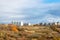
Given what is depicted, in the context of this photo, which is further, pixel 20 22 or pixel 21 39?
pixel 20 22

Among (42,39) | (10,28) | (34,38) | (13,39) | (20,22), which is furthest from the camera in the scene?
(20,22)

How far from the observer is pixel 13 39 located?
35719mm

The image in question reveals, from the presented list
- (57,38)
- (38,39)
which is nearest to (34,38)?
(38,39)

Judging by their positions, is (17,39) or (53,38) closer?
(53,38)

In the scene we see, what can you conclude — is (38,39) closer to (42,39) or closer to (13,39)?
(42,39)

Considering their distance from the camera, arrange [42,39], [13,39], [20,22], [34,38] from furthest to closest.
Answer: [20,22] < [13,39] < [34,38] < [42,39]

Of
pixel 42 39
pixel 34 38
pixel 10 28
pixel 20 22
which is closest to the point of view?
pixel 42 39

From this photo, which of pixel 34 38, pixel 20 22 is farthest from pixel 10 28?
pixel 34 38

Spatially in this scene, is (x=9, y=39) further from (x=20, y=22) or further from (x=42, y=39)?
(x=20, y=22)

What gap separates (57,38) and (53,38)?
2.52ft

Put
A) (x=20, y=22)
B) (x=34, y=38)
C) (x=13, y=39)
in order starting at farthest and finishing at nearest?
1. (x=20, y=22)
2. (x=13, y=39)
3. (x=34, y=38)

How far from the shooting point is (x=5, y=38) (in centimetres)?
Answer: 3622

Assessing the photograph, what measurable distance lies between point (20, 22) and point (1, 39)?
50639 mm

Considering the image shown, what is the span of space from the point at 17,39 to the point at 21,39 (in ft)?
2.67
